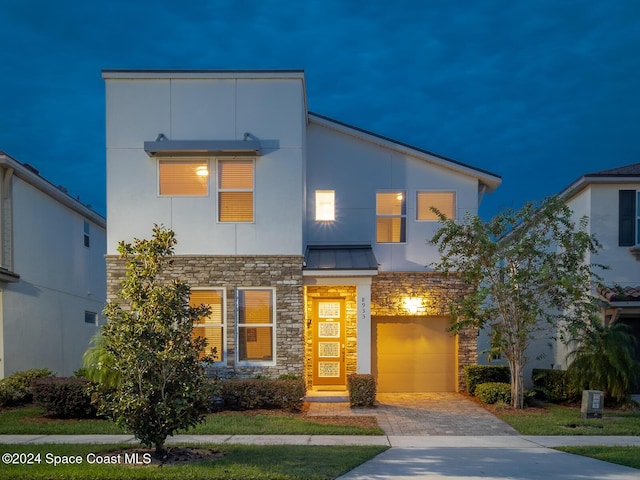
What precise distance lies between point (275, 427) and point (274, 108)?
24.7 feet

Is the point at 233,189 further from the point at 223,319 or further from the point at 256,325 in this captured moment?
the point at 256,325

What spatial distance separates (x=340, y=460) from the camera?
28.0 feet

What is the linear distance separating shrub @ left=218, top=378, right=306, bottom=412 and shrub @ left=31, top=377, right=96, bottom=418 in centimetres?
279

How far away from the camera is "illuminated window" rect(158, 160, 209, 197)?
14.7m

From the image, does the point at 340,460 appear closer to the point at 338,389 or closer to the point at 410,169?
the point at 338,389

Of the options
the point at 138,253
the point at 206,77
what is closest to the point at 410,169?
the point at 206,77

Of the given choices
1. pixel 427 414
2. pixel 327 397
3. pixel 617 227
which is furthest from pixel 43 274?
pixel 617 227

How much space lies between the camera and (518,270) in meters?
13.5

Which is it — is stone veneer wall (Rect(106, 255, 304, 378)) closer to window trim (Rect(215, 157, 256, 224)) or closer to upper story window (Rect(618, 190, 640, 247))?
window trim (Rect(215, 157, 256, 224))

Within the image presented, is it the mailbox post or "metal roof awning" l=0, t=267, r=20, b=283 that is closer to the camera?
the mailbox post

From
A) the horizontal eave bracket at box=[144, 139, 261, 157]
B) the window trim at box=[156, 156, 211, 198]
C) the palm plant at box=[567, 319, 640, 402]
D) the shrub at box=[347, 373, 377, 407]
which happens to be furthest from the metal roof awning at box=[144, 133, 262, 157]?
the palm plant at box=[567, 319, 640, 402]

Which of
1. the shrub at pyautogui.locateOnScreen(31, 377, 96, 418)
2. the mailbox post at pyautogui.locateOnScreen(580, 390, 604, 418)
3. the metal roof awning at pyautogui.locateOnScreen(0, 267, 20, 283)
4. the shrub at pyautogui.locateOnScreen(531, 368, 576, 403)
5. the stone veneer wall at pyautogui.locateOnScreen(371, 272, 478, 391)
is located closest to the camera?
the shrub at pyautogui.locateOnScreen(31, 377, 96, 418)

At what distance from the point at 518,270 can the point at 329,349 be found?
5509mm

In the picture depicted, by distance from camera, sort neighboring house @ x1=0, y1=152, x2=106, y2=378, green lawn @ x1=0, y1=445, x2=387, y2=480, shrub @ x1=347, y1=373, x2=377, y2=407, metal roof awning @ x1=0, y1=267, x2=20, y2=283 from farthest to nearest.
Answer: neighboring house @ x1=0, y1=152, x2=106, y2=378 → metal roof awning @ x1=0, y1=267, x2=20, y2=283 → shrub @ x1=347, y1=373, x2=377, y2=407 → green lawn @ x1=0, y1=445, x2=387, y2=480
